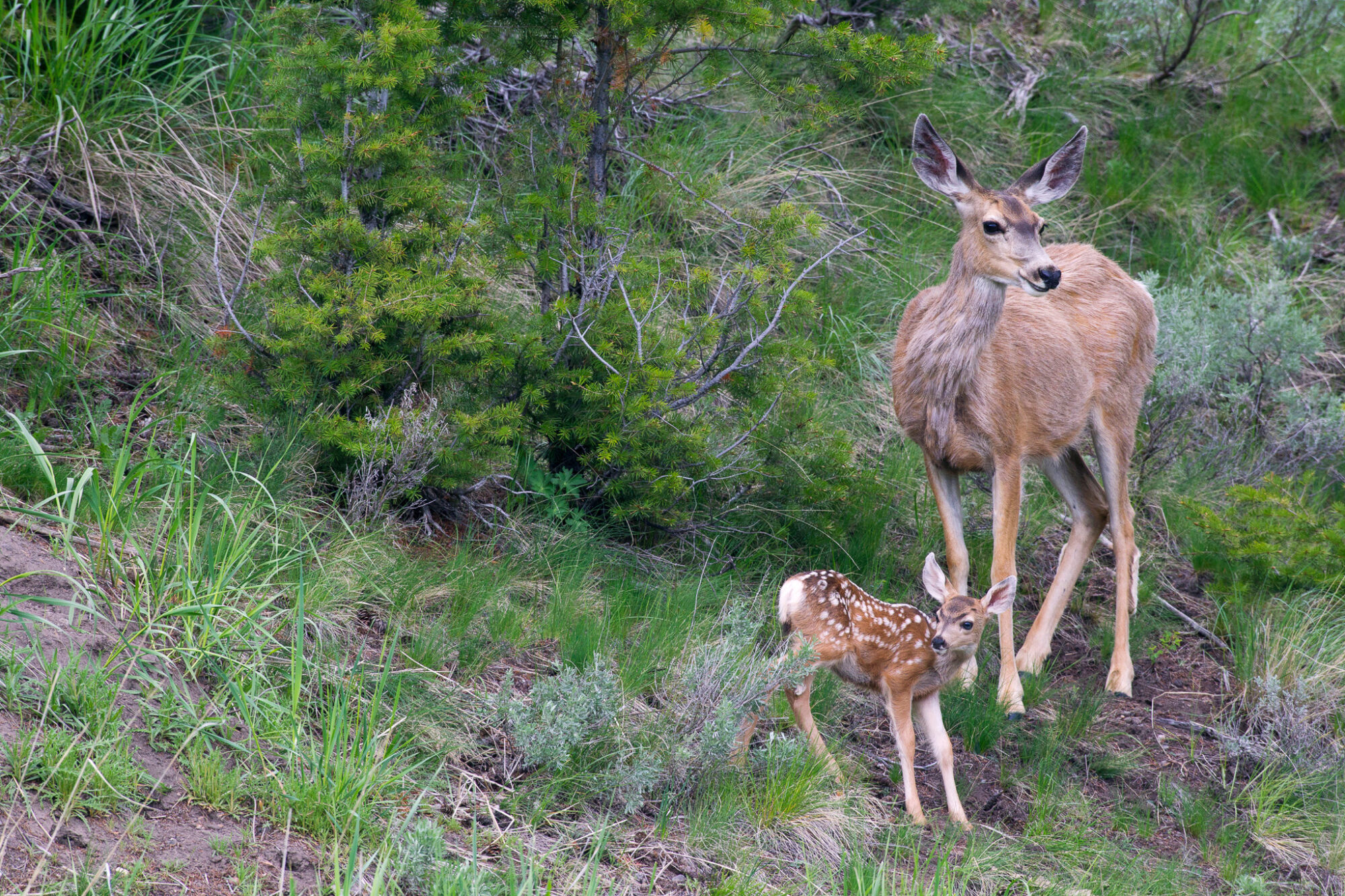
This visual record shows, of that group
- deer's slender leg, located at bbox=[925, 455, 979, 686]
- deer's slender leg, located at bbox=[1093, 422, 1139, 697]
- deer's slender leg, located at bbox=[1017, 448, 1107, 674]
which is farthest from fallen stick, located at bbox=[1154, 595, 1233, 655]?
deer's slender leg, located at bbox=[925, 455, 979, 686]

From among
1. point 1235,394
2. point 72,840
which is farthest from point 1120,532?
point 72,840

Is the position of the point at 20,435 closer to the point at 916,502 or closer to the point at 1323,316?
the point at 916,502

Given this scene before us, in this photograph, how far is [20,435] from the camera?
17.2ft

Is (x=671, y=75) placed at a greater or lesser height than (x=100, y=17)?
lesser

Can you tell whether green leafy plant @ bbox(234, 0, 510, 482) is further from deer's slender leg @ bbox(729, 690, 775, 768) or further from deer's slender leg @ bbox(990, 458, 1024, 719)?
deer's slender leg @ bbox(990, 458, 1024, 719)

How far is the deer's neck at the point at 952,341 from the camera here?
6.22 m

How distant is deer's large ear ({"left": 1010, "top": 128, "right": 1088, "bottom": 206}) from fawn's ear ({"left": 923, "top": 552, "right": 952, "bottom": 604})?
2080 millimetres

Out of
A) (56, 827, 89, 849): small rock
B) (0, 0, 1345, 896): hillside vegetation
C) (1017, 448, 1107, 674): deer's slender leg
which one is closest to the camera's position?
(56, 827, 89, 849): small rock

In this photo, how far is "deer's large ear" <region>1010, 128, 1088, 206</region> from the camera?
21.1 ft

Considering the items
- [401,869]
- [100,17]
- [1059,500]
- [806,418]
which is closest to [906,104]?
[1059,500]

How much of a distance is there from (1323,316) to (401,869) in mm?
9496

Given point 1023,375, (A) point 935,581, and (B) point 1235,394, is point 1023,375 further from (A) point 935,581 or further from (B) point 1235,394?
(B) point 1235,394

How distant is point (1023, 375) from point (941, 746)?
245cm

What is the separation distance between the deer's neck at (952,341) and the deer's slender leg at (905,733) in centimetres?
171
